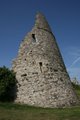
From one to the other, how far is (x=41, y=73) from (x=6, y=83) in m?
3.05

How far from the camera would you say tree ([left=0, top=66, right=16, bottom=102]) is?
23328 millimetres

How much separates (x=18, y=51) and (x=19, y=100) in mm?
4575

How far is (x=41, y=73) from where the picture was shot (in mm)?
23984

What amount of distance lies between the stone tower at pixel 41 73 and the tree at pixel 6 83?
584mm

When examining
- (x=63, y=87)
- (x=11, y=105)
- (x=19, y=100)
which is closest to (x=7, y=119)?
(x=11, y=105)

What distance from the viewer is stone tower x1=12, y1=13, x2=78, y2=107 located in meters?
23.3

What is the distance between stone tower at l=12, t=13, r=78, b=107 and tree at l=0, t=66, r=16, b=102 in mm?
584

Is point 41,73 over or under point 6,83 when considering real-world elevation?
over

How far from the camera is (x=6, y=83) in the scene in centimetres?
2348

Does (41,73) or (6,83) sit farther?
(41,73)

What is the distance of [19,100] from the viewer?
23.5 meters

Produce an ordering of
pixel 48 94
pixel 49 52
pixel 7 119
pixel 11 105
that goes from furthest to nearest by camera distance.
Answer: pixel 49 52
pixel 48 94
pixel 11 105
pixel 7 119

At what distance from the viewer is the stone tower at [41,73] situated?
916 inches

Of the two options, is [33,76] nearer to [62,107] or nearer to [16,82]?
[16,82]
